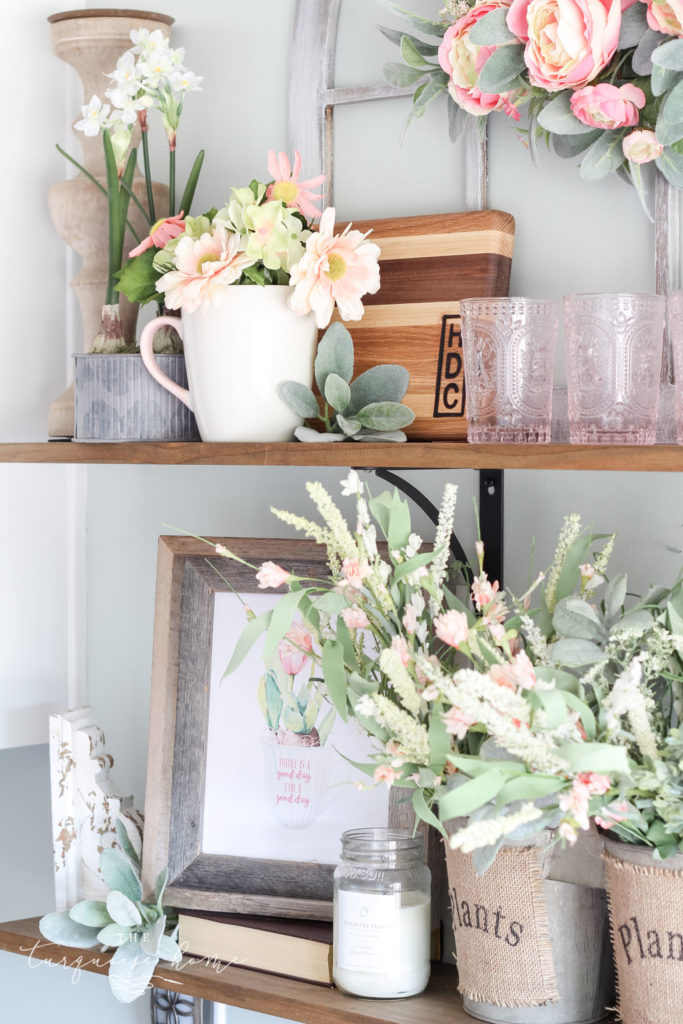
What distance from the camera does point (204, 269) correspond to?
0.98m

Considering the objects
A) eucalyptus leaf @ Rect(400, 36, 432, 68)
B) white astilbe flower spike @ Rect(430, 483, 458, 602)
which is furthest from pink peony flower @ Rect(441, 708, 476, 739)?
eucalyptus leaf @ Rect(400, 36, 432, 68)

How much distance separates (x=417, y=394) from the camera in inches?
40.6

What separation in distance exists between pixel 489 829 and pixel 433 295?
0.50 meters

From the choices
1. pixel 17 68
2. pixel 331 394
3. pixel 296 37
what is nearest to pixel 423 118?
pixel 296 37

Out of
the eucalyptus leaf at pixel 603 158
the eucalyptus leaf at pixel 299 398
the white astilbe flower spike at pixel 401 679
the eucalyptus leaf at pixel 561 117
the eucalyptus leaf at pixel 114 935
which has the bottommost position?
the eucalyptus leaf at pixel 114 935

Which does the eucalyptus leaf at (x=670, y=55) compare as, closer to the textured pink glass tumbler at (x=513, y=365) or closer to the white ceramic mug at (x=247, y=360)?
the textured pink glass tumbler at (x=513, y=365)

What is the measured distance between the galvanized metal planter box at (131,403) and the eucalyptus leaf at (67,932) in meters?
0.45

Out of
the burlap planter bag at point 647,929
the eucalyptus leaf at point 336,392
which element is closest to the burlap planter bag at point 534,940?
the burlap planter bag at point 647,929

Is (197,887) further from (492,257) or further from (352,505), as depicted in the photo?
(492,257)

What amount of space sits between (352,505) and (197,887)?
38cm

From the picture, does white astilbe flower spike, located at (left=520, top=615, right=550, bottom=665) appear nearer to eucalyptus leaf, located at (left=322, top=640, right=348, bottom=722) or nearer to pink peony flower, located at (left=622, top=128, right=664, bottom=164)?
eucalyptus leaf, located at (left=322, top=640, right=348, bottom=722)

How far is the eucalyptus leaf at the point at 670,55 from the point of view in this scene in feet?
2.79

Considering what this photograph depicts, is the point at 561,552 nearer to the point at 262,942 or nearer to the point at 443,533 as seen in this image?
the point at 443,533

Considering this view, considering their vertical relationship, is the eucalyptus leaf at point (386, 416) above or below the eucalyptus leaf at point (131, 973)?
above
